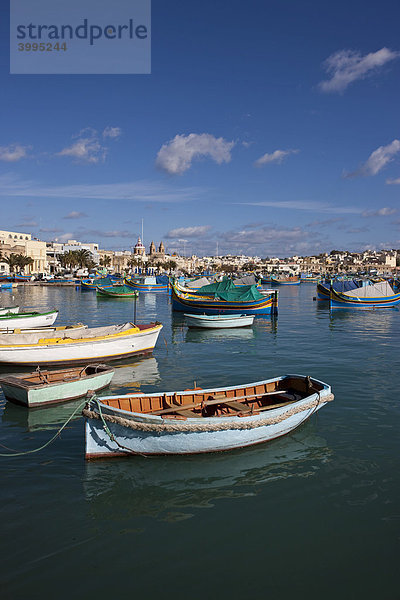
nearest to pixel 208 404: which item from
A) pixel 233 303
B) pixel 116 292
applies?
pixel 233 303

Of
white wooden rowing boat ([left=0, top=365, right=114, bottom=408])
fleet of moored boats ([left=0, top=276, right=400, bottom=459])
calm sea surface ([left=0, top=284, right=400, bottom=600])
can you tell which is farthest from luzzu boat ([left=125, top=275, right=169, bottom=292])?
calm sea surface ([left=0, top=284, right=400, bottom=600])

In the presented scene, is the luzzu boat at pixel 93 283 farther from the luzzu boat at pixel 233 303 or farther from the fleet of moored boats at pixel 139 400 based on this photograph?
the fleet of moored boats at pixel 139 400

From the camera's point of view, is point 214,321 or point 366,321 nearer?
point 214,321

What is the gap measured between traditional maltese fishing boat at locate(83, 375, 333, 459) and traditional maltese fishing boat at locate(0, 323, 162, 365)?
30.6 ft

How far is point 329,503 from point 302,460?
1.90 m

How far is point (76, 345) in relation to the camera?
19.6m

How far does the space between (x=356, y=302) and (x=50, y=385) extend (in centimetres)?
4577

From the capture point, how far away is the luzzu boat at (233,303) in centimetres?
4281

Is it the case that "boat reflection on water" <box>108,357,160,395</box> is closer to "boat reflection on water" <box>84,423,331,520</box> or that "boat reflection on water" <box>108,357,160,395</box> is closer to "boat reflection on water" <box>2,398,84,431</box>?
"boat reflection on water" <box>2,398,84,431</box>

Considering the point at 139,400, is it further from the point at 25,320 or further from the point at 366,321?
the point at 366,321

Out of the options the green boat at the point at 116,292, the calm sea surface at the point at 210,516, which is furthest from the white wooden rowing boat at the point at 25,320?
the green boat at the point at 116,292

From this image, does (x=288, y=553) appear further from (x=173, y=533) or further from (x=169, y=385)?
(x=169, y=385)

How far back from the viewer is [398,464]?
33.6 feet

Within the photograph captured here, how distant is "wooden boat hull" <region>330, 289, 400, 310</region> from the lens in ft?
170
